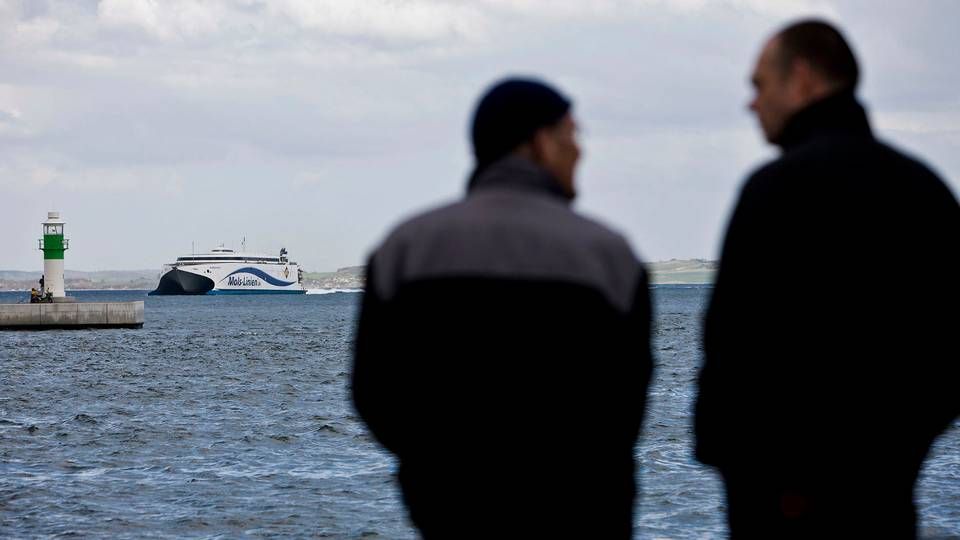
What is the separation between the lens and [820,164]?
9.81ft

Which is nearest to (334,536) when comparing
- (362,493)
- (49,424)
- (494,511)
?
(362,493)

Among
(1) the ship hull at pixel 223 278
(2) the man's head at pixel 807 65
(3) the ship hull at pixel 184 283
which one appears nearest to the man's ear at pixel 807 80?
(2) the man's head at pixel 807 65

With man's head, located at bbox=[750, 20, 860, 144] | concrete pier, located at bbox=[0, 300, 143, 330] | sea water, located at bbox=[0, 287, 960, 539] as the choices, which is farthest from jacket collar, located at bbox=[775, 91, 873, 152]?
concrete pier, located at bbox=[0, 300, 143, 330]

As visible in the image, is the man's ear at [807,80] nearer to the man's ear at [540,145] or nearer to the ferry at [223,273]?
the man's ear at [540,145]

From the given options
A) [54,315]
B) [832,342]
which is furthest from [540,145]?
[54,315]

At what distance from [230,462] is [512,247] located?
17.5 metres

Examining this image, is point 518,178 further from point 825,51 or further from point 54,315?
point 54,315

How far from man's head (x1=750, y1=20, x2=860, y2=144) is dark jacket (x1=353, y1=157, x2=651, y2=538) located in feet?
2.28

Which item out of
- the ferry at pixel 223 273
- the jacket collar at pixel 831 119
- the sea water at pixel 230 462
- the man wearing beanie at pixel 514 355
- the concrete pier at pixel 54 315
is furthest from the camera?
the ferry at pixel 223 273

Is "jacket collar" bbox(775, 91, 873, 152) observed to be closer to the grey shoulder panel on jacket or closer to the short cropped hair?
the short cropped hair

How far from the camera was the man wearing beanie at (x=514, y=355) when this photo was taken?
9.17 feet

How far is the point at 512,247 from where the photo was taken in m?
2.80

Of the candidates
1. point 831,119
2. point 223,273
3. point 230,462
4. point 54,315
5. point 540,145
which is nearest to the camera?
point 540,145

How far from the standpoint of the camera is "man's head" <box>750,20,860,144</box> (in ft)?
10.4
